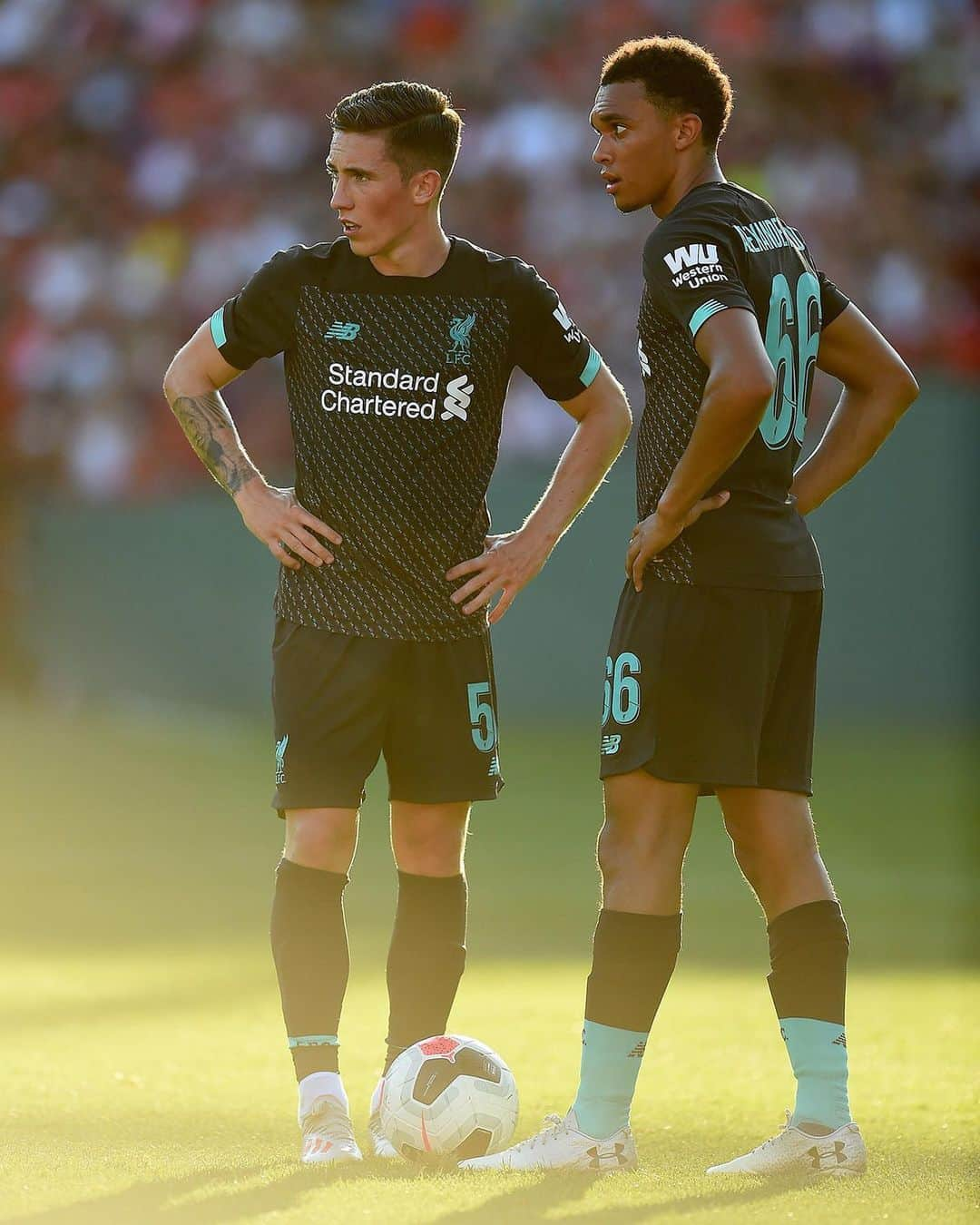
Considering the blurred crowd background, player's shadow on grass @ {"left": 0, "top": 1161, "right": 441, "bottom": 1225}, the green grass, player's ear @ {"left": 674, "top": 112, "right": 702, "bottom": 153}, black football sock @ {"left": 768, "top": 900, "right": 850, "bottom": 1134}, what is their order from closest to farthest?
player's shadow on grass @ {"left": 0, "top": 1161, "right": 441, "bottom": 1225} < the green grass < black football sock @ {"left": 768, "top": 900, "right": 850, "bottom": 1134} < player's ear @ {"left": 674, "top": 112, "right": 702, "bottom": 153} < the blurred crowd background

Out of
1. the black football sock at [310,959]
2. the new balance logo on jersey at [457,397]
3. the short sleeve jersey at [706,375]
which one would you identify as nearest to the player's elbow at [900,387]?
the short sleeve jersey at [706,375]

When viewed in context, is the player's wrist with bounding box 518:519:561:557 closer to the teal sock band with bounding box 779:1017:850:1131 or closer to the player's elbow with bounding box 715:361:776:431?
the player's elbow with bounding box 715:361:776:431

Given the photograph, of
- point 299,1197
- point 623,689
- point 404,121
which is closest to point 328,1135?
point 299,1197

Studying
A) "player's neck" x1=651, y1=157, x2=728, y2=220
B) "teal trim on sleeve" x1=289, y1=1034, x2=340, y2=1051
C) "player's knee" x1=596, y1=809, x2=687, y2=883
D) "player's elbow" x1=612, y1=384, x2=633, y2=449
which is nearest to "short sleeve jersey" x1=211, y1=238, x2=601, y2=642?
"player's elbow" x1=612, y1=384, x2=633, y2=449

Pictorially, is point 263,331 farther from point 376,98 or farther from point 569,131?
point 569,131

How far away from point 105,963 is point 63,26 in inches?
442

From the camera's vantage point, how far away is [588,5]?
46.8 ft

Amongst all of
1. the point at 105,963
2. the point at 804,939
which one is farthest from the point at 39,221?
the point at 804,939

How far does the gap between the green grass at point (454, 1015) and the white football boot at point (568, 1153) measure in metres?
0.06

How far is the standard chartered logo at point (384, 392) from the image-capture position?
367 cm

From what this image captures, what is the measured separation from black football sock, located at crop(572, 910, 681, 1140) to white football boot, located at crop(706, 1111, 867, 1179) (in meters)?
0.22

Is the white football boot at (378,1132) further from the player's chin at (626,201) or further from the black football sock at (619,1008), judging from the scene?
the player's chin at (626,201)

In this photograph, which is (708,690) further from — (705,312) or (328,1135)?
(328,1135)

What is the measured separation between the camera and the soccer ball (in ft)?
11.2
